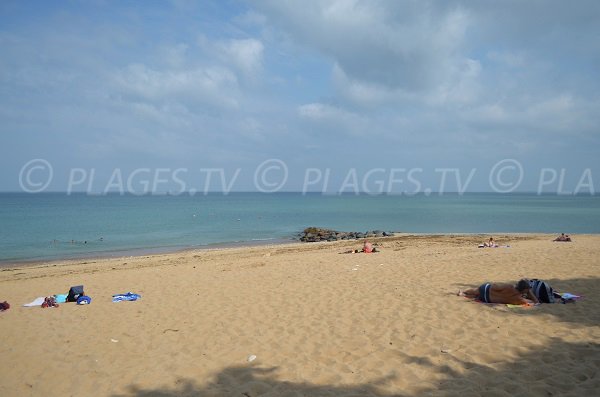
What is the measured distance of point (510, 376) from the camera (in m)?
4.79

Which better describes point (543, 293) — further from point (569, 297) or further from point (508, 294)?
point (508, 294)

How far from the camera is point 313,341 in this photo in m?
6.36

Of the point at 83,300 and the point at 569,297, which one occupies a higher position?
the point at 569,297

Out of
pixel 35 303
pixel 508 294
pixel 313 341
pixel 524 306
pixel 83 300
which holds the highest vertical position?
pixel 508 294

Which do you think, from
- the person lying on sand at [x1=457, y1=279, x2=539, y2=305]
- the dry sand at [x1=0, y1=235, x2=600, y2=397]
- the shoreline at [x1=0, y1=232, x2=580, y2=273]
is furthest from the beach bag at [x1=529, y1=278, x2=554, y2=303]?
the shoreline at [x1=0, y1=232, x2=580, y2=273]

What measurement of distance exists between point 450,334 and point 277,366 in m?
2.93

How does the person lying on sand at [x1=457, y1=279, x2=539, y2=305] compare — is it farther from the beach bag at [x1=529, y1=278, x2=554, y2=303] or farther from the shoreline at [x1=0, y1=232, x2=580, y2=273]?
the shoreline at [x1=0, y1=232, x2=580, y2=273]

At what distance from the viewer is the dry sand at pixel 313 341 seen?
16.0ft

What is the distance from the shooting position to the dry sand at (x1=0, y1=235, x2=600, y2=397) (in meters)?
4.88

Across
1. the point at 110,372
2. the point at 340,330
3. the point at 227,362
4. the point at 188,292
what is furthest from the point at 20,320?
the point at 340,330

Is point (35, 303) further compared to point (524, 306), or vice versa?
point (35, 303)

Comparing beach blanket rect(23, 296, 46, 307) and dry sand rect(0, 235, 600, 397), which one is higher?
dry sand rect(0, 235, 600, 397)

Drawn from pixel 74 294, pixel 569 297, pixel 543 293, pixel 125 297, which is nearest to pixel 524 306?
pixel 543 293

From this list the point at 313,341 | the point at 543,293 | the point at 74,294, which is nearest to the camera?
the point at 313,341
